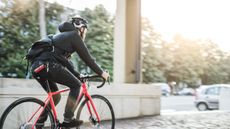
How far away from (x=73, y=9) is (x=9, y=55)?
1.80 m

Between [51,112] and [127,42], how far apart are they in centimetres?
476

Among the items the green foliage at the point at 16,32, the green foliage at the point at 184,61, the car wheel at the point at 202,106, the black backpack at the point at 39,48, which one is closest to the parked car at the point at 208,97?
the car wheel at the point at 202,106

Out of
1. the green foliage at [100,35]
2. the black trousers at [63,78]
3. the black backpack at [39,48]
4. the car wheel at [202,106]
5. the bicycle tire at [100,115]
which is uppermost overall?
the green foliage at [100,35]

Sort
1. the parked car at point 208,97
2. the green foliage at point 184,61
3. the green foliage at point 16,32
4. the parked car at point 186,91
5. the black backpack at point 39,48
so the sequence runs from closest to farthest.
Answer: the black backpack at point 39,48
the green foliage at point 16,32
the parked car at point 208,97
the green foliage at point 184,61
the parked car at point 186,91

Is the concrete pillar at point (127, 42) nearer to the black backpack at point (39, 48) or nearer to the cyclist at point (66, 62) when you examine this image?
the cyclist at point (66, 62)

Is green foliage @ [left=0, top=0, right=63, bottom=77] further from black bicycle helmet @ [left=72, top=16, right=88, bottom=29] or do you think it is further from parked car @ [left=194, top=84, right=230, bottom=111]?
parked car @ [left=194, top=84, right=230, bottom=111]

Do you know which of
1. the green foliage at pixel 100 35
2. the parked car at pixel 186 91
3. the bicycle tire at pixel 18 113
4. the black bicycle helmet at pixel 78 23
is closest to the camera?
the bicycle tire at pixel 18 113

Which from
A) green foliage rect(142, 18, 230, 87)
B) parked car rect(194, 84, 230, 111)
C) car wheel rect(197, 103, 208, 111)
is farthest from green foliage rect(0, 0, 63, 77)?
green foliage rect(142, 18, 230, 87)

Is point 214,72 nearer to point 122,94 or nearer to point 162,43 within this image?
point 162,43

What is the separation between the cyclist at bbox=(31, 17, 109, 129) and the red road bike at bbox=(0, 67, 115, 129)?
3.8 inches

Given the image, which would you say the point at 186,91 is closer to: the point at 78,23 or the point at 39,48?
the point at 78,23

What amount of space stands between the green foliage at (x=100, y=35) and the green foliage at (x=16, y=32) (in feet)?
4.11

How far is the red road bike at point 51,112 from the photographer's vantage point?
4449mm

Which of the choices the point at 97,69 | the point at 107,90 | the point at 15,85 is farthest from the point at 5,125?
the point at 107,90
